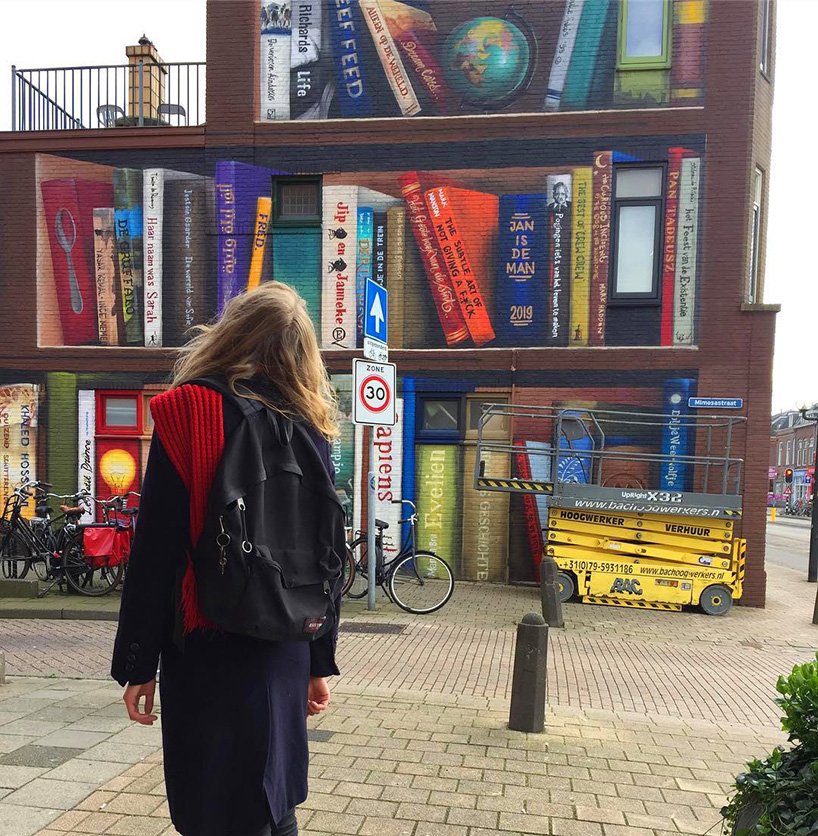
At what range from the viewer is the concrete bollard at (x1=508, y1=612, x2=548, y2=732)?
4.47m

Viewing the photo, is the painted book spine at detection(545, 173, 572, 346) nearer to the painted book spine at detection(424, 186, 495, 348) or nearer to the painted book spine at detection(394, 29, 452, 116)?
the painted book spine at detection(424, 186, 495, 348)

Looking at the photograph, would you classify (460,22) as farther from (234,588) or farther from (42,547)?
(234,588)

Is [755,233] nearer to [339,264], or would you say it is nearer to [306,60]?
[339,264]

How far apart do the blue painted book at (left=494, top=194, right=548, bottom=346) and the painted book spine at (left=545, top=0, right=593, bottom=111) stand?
4.91 ft

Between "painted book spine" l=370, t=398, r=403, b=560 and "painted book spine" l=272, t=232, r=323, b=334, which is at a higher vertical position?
"painted book spine" l=272, t=232, r=323, b=334

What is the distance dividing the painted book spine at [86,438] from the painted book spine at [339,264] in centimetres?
407

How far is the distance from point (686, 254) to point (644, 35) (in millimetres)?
3326

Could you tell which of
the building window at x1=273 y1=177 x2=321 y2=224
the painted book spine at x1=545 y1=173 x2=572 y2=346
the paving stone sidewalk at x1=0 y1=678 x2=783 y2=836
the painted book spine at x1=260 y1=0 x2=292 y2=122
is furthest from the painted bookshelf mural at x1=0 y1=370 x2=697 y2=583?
the paving stone sidewalk at x1=0 y1=678 x2=783 y2=836

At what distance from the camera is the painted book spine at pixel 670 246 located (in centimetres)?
1054

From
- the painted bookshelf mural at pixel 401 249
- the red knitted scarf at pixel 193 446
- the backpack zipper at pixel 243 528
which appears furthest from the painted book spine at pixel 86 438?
the backpack zipper at pixel 243 528

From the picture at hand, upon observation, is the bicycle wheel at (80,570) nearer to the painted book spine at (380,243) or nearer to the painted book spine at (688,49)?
the painted book spine at (380,243)

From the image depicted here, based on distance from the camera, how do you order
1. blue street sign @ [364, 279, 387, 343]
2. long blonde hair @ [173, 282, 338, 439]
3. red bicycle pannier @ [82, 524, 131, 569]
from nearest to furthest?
long blonde hair @ [173, 282, 338, 439] < blue street sign @ [364, 279, 387, 343] < red bicycle pannier @ [82, 524, 131, 569]

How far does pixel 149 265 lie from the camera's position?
1163 cm

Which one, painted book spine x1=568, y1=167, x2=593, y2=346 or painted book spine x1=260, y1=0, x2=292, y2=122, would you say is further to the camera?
painted book spine x1=260, y1=0, x2=292, y2=122
